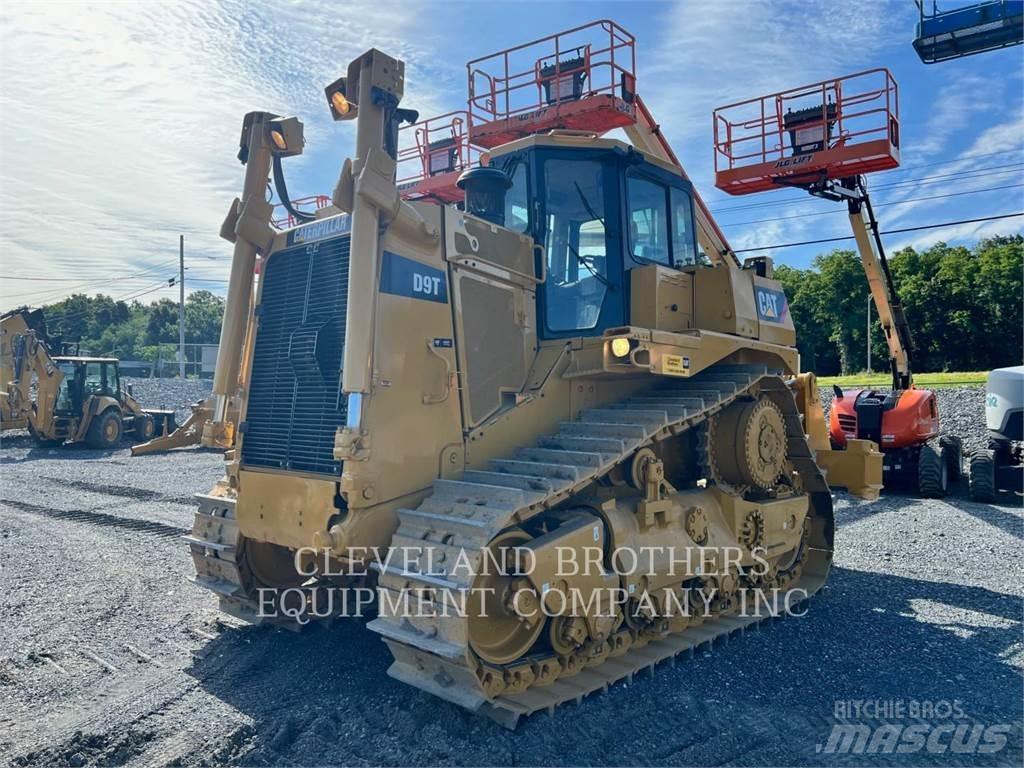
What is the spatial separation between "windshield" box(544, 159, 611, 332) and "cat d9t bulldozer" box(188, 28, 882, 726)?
0.05ft

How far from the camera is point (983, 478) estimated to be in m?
11.5

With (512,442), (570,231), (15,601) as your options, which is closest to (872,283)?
(570,231)

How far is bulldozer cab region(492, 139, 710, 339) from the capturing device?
556 cm

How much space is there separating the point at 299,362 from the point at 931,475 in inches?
419

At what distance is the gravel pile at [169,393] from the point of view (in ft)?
99.1

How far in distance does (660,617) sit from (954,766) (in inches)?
73.8

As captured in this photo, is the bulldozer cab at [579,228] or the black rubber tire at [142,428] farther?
the black rubber tire at [142,428]

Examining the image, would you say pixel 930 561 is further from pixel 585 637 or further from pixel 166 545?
pixel 166 545

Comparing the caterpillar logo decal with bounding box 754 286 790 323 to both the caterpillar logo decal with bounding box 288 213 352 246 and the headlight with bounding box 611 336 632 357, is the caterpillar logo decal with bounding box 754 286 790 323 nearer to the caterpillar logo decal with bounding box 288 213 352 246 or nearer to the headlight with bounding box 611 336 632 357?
the headlight with bounding box 611 336 632 357

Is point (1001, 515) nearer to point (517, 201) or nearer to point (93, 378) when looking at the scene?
point (517, 201)

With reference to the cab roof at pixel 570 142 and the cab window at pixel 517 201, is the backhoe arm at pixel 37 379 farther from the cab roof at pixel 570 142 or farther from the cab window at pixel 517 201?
the cab roof at pixel 570 142

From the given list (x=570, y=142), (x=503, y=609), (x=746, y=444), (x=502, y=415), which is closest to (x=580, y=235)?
(x=570, y=142)

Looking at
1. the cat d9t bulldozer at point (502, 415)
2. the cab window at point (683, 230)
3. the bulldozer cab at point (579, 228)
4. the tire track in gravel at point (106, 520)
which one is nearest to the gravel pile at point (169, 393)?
the tire track in gravel at point (106, 520)

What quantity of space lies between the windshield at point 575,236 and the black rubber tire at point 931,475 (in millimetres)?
8788
